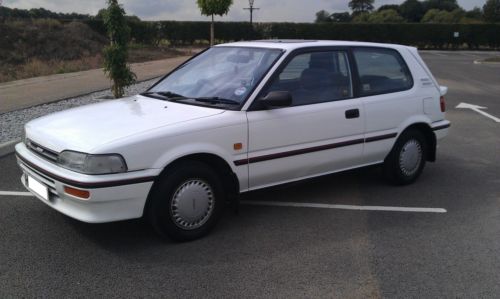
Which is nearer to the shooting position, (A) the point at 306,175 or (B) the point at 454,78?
(A) the point at 306,175

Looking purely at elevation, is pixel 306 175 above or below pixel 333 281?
above

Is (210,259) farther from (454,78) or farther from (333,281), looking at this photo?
(454,78)

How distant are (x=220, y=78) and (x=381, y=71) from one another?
6.11ft

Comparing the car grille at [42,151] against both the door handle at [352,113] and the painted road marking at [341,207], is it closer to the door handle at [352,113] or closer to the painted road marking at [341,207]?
the painted road marking at [341,207]

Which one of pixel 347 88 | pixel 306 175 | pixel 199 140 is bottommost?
pixel 306 175

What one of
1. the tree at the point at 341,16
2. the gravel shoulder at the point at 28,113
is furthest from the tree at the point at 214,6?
the tree at the point at 341,16

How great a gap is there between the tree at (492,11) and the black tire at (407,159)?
55.5 meters

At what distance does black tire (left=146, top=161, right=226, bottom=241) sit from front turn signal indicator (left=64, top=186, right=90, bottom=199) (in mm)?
494

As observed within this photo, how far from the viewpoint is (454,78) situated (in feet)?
63.8

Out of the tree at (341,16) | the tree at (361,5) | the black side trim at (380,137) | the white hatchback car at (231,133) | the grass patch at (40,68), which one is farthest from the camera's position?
the tree at (361,5)

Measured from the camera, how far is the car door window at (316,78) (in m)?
4.75

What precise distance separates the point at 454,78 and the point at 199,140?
17594mm

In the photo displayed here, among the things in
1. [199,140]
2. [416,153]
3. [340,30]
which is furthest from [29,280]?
[340,30]

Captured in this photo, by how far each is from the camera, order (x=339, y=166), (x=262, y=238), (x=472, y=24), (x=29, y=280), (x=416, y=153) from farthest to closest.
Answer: (x=472, y=24) < (x=416, y=153) < (x=339, y=166) < (x=262, y=238) < (x=29, y=280)
